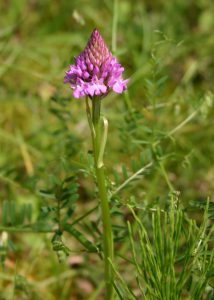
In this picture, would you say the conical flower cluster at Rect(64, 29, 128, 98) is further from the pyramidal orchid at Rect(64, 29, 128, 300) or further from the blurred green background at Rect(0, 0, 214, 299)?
the blurred green background at Rect(0, 0, 214, 299)

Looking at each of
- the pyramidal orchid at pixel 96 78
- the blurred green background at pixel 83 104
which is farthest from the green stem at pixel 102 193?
the blurred green background at pixel 83 104

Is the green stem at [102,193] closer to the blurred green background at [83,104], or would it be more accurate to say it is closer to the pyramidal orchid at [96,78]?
the pyramidal orchid at [96,78]

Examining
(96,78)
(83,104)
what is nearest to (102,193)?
(96,78)

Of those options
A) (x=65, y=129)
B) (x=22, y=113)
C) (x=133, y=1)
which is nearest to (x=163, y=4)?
(x=133, y=1)

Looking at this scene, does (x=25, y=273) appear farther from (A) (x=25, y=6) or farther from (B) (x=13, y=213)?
(A) (x=25, y=6)

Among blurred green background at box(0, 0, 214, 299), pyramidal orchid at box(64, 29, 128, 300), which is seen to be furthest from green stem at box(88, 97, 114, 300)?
blurred green background at box(0, 0, 214, 299)

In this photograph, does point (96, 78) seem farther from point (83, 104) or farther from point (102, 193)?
point (83, 104)
